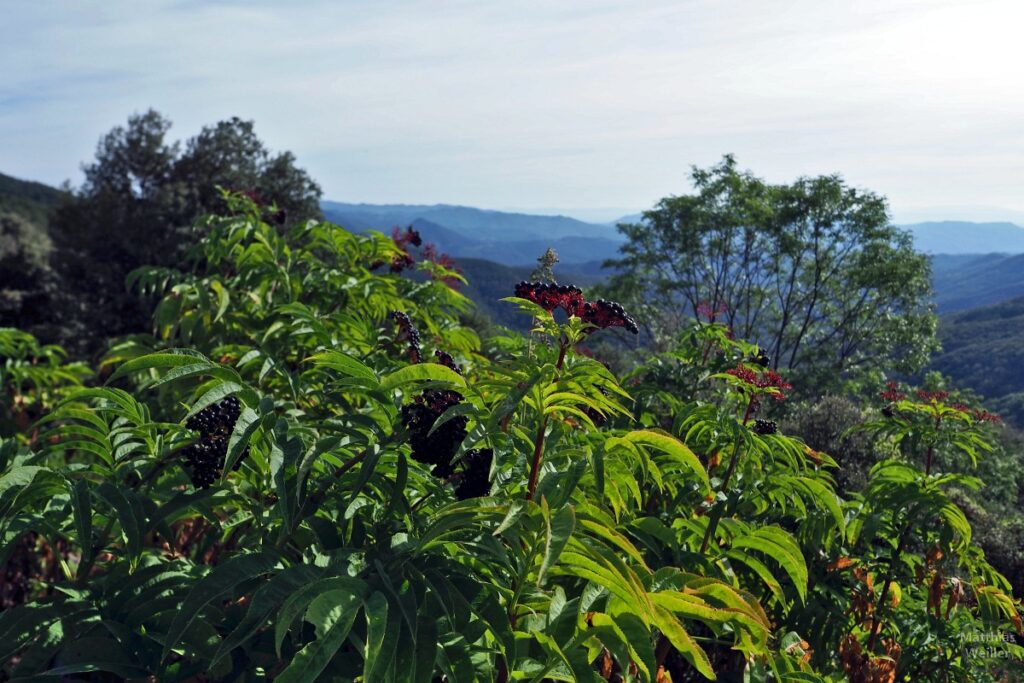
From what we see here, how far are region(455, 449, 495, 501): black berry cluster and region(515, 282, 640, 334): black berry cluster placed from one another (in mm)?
406

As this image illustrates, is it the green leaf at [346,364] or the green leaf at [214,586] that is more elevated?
the green leaf at [346,364]

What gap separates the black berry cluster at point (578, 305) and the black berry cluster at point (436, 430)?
339 mm

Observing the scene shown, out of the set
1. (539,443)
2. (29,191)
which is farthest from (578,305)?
(29,191)

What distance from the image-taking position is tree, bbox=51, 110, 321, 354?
76.5ft

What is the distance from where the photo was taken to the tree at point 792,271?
32031 mm

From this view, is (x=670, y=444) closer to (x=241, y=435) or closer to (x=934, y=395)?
(x=241, y=435)

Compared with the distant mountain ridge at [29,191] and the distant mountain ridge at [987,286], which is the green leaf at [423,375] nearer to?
the distant mountain ridge at [29,191]

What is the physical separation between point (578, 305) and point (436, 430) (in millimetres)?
461

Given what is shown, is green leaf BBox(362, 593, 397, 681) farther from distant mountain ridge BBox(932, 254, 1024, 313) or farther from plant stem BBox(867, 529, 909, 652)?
distant mountain ridge BBox(932, 254, 1024, 313)

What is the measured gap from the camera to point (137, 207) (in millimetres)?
24281

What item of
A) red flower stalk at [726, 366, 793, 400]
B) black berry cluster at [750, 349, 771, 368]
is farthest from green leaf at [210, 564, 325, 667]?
black berry cluster at [750, 349, 771, 368]

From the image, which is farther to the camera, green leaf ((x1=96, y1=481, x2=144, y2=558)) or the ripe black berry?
the ripe black berry

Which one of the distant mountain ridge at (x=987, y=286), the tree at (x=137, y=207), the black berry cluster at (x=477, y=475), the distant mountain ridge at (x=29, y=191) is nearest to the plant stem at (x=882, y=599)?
the black berry cluster at (x=477, y=475)

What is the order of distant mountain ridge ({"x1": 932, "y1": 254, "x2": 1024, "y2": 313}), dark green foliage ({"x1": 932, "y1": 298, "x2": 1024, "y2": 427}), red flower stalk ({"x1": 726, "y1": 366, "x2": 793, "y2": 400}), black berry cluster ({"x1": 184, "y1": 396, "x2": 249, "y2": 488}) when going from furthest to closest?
1. distant mountain ridge ({"x1": 932, "y1": 254, "x2": 1024, "y2": 313})
2. dark green foliage ({"x1": 932, "y1": 298, "x2": 1024, "y2": 427})
3. red flower stalk ({"x1": 726, "y1": 366, "x2": 793, "y2": 400})
4. black berry cluster ({"x1": 184, "y1": 396, "x2": 249, "y2": 488})
